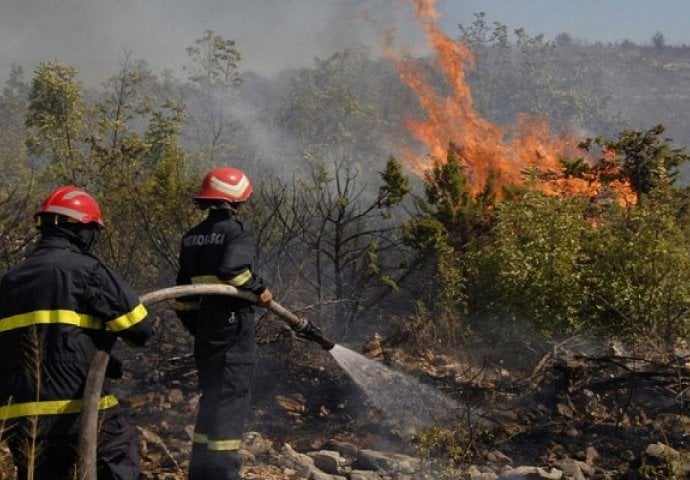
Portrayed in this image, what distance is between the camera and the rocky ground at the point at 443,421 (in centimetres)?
505

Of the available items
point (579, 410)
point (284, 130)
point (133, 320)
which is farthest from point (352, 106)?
point (133, 320)

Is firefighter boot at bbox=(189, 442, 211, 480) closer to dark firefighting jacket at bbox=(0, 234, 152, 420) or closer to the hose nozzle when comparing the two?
the hose nozzle

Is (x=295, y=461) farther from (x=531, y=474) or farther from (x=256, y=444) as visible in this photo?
(x=531, y=474)

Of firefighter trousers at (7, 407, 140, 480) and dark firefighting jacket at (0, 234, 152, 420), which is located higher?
dark firefighting jacket at (0, 234, 152, 420)

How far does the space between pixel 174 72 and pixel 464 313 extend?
202 feet

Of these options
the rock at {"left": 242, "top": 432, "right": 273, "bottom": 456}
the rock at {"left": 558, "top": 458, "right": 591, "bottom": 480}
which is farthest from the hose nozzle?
the rock at {"left": 558, "top": 458, "right": 591, "bottom": 480}

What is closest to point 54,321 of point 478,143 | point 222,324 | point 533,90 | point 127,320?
point 127,320

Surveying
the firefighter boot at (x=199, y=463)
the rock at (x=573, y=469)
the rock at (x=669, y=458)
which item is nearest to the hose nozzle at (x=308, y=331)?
the firefighter boot at (x=199, y=463)

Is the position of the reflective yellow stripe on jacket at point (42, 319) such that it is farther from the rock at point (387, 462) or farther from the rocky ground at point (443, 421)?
the rock at point (387, 462)

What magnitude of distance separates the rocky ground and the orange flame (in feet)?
15.2

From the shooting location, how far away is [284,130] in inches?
1654

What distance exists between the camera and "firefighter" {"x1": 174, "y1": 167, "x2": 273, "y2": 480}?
4.19 meters

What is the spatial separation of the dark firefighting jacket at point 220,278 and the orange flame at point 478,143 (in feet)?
25.3

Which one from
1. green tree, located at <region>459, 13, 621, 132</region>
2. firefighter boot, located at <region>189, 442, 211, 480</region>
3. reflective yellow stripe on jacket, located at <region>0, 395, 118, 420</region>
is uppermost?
green tree, located at <region>459, 13, 621, 132</region>
